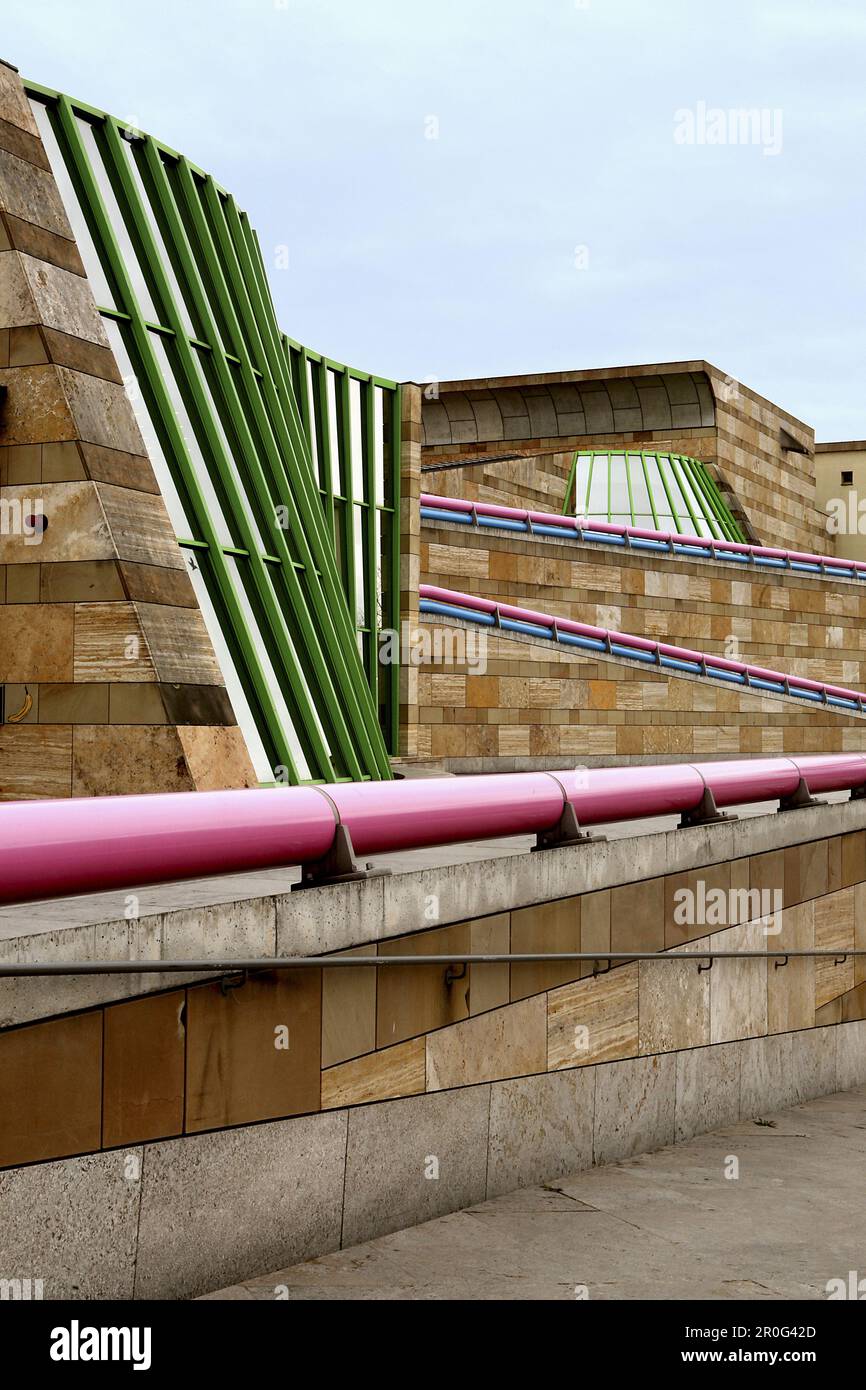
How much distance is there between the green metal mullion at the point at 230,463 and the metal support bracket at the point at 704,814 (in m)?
3.62

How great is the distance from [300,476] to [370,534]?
14.5ft

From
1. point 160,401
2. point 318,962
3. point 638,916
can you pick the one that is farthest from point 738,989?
point 160,401

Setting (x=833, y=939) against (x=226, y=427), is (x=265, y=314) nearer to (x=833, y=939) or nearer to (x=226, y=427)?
(x=226, y=427)

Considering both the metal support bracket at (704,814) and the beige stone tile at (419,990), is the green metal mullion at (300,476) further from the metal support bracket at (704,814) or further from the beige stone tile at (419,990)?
the beige stone tile at (419,990)

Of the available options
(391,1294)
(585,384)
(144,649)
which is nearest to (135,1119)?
(391,1294)

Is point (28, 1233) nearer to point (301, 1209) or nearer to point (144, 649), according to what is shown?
point (301, 1209)

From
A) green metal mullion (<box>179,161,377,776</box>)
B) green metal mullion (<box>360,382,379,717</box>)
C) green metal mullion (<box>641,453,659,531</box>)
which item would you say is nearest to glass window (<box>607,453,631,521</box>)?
green metal mullion (<box>641,453,659,531</box>)

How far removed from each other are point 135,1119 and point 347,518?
12611 millimetres

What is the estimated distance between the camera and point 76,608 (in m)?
9.35

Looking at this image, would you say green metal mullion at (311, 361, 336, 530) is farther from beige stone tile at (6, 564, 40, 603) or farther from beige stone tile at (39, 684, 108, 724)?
beige stone tile at (39, 684, 108, 724)

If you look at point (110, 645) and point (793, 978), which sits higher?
point (110, 645)

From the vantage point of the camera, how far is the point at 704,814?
9.60 metres

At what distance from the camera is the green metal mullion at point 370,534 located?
1756 cm

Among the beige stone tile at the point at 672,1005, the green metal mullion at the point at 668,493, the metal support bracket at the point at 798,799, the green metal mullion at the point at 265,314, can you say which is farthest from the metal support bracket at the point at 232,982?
the green metal mullion at the point at 668,493
